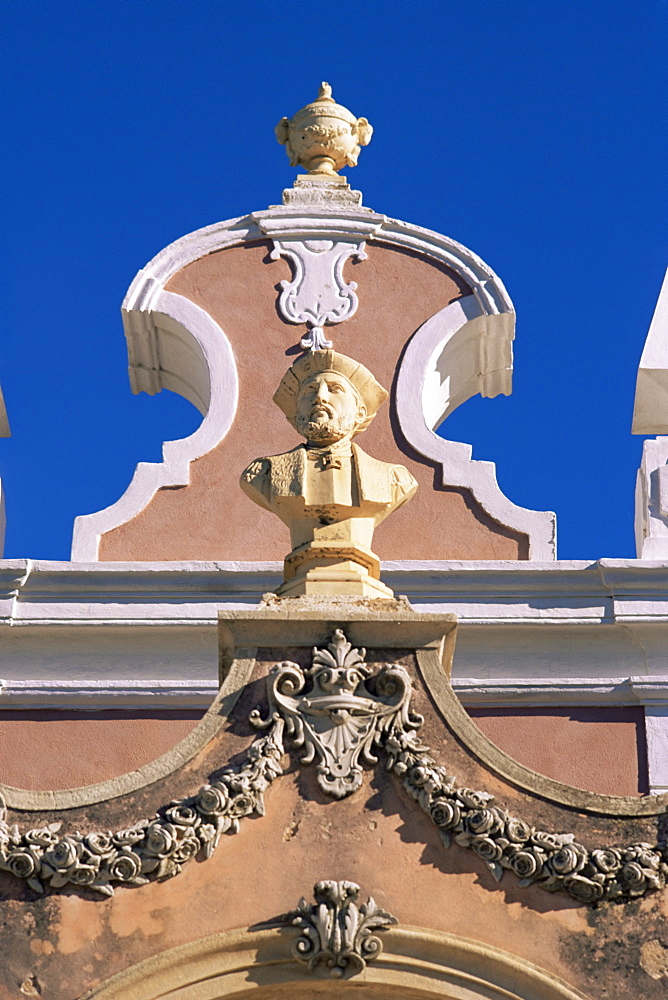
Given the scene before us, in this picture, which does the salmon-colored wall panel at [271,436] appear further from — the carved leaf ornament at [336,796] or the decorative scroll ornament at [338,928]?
the decorative scroll ornament at [338,928]

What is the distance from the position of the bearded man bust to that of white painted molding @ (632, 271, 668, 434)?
406cm

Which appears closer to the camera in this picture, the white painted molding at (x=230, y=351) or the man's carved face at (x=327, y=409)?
the man's carved face at (x=327, y=409)

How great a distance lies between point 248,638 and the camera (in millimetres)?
7125

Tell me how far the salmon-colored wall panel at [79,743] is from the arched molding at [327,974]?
3.43 metres

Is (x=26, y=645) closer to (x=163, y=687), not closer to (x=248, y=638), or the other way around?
(x=163, y=687)

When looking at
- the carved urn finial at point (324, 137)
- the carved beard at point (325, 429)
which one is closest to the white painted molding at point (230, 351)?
the carved urn finial at point (324, 137)

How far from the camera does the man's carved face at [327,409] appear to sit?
783cm

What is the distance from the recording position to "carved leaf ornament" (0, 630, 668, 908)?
22.0 ft

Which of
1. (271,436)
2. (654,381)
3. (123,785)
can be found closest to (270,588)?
(271,436)

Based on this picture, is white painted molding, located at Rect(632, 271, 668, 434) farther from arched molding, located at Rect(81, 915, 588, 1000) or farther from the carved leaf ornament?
arched molding, located at Rect(81, 915, 588, 1000)

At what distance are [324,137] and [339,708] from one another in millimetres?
6780

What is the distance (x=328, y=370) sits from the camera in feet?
26.3

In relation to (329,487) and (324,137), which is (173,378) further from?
(329,487)

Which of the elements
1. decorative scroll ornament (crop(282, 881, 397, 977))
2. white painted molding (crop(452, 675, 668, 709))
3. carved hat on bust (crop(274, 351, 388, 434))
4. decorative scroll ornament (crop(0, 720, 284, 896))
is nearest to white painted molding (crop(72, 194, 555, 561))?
white painted molding (crop(452, 675, 668, 709))
